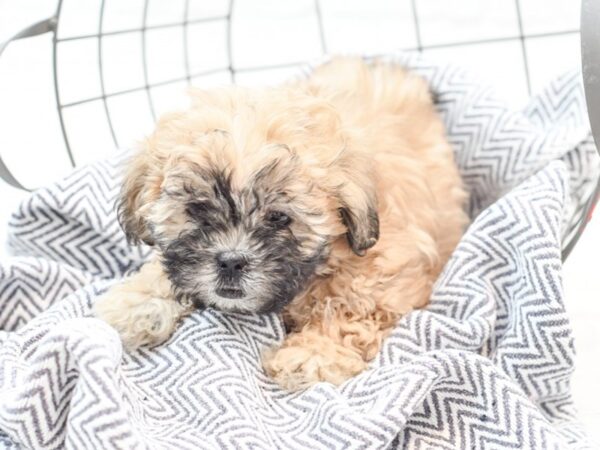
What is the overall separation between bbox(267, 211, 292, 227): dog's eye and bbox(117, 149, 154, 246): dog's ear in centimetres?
33

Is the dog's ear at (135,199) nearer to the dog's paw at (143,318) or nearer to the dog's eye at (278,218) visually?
the dog's paw at (143,318)

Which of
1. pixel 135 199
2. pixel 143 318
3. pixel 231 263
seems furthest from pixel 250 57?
pixel 231 263

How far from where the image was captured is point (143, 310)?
2070 mm

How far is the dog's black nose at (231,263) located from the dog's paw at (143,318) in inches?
12.1

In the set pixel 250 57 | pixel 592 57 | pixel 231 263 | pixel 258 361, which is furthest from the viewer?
pixel 250 57

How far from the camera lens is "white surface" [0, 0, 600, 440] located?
266cm

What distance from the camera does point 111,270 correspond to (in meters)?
2.47

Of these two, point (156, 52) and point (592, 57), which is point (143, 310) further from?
point (156, 52)

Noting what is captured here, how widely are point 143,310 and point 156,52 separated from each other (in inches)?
59.3

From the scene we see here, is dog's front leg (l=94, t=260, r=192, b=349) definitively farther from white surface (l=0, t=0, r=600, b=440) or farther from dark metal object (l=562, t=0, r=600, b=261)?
dark metal object (l=562, t=0, r=600, b=261)

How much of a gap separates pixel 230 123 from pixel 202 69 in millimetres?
1350

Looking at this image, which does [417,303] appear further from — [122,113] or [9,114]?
[9,114]

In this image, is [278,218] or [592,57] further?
[278,218]

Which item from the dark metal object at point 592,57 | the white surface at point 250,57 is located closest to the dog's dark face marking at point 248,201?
the dark metal object at point 592,57
